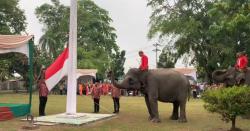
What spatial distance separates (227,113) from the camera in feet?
46.0

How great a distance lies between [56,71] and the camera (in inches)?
673

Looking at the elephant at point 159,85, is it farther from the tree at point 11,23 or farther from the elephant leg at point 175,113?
the tree at point 11,23

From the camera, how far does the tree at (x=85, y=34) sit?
58969mm

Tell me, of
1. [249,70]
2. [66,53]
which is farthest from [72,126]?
[249,70]

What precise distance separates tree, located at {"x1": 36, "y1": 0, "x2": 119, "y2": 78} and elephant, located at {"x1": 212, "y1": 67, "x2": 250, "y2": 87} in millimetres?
39198

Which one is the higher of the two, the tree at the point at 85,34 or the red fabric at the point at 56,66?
the tree at the point at 85,34

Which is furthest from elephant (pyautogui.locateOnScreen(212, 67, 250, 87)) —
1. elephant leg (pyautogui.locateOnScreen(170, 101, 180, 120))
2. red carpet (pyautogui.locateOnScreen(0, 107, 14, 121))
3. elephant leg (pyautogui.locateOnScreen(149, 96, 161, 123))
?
red carpet (pyautogui.locateOnScreen(0, 107, 14, 121))

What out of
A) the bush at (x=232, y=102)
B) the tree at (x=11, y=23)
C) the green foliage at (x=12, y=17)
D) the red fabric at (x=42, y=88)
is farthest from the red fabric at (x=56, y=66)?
the green foliage at (x=12, y=17)

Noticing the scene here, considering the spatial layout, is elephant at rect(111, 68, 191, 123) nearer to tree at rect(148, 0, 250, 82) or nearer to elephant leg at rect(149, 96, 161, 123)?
elephant leg at rect(149, 96, 161, 123)

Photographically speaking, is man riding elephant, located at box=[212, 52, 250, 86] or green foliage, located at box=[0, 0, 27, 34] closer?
man riding elephant, located at box=[212, 52, 250, 86]

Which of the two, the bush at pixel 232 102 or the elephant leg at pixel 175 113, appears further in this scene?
the elephant leg at pixel 175 113

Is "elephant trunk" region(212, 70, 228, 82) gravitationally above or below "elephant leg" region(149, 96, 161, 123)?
above

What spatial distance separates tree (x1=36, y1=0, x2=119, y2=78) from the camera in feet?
193

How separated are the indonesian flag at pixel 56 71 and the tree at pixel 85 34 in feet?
129
